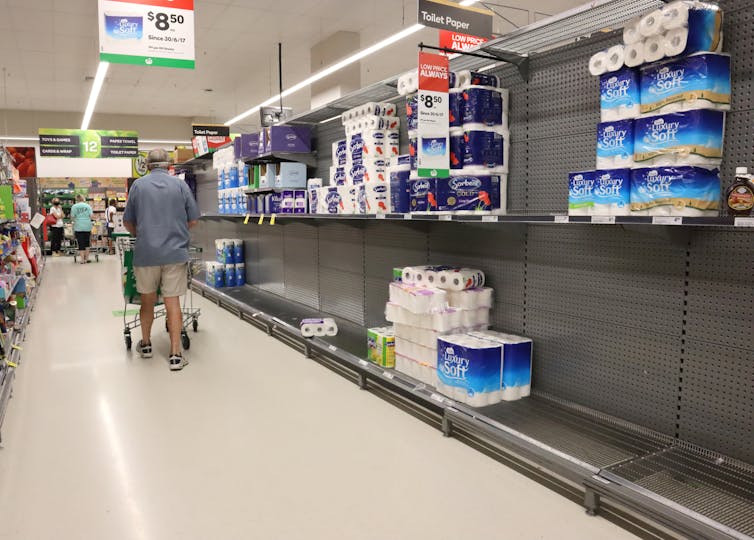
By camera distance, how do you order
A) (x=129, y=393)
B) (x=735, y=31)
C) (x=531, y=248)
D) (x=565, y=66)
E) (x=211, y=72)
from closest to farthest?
(x=735, y=31), (x=565, y=66), (x=531, y=248), (x=129, y=393), (x=211, y=72)

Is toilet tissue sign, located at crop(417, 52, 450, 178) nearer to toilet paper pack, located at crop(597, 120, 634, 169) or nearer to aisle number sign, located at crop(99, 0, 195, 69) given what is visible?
toilet paper pack, located at crop(597, 120, 634, 169)

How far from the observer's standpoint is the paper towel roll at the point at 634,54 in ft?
8.02

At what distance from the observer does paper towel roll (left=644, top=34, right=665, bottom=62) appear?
2.36 meters

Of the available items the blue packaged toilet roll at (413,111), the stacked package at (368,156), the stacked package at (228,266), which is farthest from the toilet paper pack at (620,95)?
the stacked package at (228,266)

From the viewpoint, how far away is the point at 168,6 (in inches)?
226

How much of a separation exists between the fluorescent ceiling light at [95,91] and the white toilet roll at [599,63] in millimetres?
11910

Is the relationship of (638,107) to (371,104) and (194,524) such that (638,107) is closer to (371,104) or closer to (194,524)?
(371,104)

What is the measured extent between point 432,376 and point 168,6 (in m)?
4.66

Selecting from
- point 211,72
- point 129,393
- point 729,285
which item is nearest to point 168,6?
point 129,393

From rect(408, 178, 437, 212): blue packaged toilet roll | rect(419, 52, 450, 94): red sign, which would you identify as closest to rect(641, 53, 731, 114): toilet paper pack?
rect(419, 52, 450, 94): red sign

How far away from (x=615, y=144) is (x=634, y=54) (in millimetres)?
386

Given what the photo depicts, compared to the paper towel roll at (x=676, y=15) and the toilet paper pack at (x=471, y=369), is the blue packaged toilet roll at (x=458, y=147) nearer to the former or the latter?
the toilet paper pack at (x=471, y=369)

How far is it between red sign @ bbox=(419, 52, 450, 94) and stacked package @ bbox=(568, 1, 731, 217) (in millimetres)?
991

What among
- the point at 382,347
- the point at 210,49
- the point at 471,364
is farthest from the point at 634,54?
the point at 210,49
